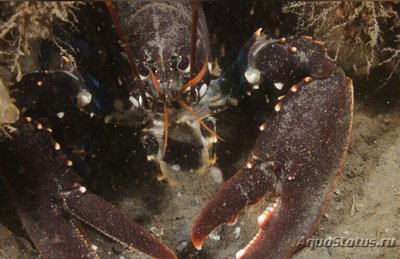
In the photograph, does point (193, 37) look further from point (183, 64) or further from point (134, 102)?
point (134, 102)

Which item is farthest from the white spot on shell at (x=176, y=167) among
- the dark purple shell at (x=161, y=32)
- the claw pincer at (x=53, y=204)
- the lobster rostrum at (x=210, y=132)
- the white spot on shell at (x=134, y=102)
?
the claw pincer at (x=53, y=204)

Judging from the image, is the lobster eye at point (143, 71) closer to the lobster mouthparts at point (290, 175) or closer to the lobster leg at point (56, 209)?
the lobster leg at point (56, 209)

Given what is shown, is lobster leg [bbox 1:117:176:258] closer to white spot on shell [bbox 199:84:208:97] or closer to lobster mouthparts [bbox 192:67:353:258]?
lobster mouthparts [bbox 192:67:353:258]

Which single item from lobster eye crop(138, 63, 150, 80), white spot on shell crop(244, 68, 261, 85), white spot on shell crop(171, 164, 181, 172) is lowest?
white spot on shell crop(171, 164, 181, 172)

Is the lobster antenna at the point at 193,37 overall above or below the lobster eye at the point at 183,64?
above

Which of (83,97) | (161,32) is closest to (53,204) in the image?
(83,97)

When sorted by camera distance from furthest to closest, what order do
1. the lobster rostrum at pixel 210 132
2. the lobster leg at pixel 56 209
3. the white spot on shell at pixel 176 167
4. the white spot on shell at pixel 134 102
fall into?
the white spot on shell at pixel 176 167
the white spot on shell at pixel 134 102
the lobster leg at pixel 56 209
the lobster rostrum at pixel 210 132

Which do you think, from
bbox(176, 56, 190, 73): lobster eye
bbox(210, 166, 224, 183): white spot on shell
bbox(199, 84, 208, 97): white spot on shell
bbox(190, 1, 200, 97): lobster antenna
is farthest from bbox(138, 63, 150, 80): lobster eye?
bbox(210, 166, 224, 183): white spot on shell
